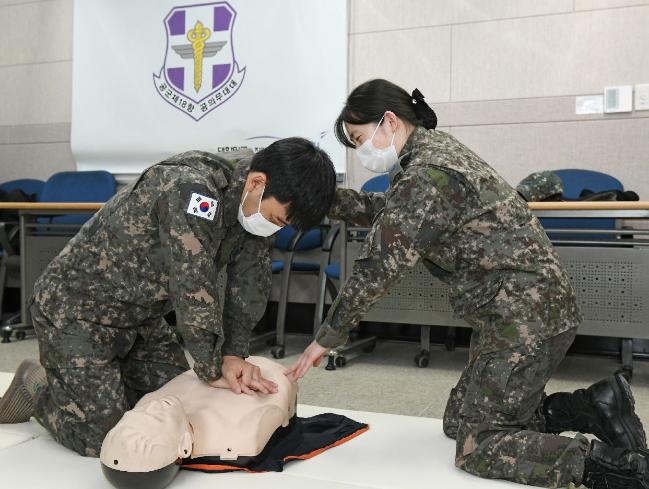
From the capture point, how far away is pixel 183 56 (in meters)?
4.66

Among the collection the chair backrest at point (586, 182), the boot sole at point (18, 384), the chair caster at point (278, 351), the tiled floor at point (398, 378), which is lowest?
the tiled floor at point (398, 378)

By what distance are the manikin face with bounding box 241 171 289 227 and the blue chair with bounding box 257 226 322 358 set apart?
1713 millimetres

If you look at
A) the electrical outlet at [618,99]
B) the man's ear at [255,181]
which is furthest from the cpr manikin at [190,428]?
the electrical outlet at [618,99]

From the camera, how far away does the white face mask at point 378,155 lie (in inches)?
68.2

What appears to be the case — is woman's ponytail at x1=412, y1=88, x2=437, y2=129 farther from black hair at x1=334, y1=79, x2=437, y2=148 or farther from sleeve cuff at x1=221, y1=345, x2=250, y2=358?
sleeve cuff at x1=221, y1=345, x2=250, y2=358

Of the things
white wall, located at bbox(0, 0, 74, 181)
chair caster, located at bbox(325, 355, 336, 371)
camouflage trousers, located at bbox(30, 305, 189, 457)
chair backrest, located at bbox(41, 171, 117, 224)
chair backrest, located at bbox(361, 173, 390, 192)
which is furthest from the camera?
white wall, located at bbox(0, 0, 74, 181)

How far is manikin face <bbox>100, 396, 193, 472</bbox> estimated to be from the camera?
1.42 m

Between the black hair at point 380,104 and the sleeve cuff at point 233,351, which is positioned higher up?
the black hair at point 380,104

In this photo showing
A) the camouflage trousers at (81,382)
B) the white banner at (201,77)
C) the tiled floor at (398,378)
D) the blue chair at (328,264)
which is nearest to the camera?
the camouflage trousers at (81,382)

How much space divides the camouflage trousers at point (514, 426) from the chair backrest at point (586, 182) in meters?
2.03

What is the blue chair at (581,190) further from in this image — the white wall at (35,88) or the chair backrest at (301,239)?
the white wall at (35,88)

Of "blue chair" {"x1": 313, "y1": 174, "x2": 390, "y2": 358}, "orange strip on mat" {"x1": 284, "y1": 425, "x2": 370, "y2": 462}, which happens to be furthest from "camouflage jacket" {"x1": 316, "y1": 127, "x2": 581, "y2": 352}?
"blue chair" {"x1": 313, "y1": 174, "x2": 390, "y2": 358}

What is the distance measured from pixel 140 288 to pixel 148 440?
442mm

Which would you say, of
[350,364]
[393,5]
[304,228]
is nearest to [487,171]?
[304,228]
